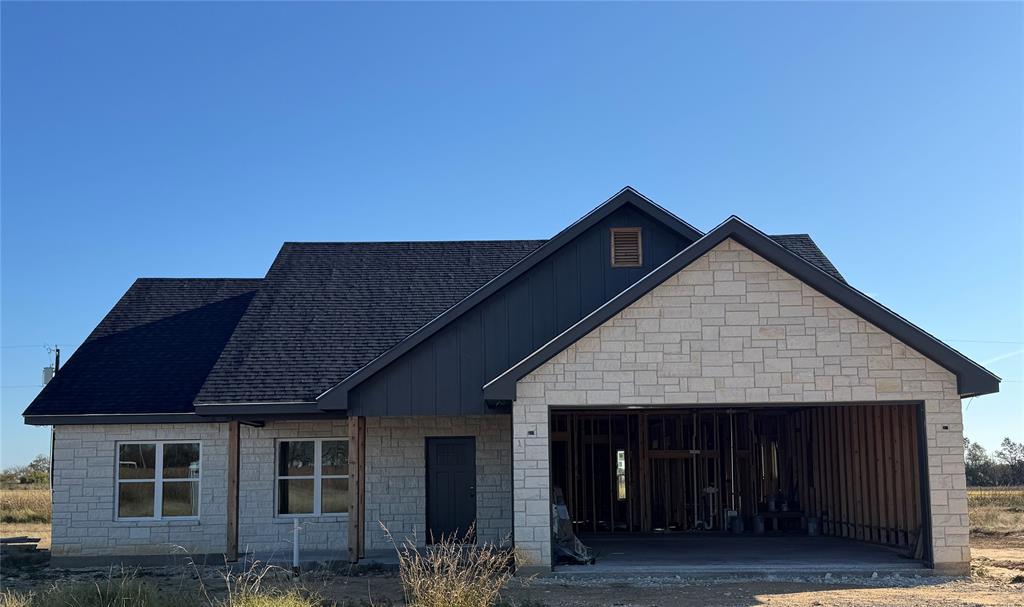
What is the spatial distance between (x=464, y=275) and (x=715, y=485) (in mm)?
7421

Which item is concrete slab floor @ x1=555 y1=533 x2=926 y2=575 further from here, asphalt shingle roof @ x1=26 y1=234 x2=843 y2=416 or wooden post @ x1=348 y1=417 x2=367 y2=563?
asphalt shingle roof @ x1=26 y1=234 x2=843 y2=416

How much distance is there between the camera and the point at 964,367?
1520 centimetres

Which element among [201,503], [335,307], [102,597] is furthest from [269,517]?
[102,597]

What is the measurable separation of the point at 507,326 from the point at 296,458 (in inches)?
210

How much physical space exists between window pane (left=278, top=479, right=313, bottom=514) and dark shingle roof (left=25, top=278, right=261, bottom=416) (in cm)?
241

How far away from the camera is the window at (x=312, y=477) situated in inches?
771

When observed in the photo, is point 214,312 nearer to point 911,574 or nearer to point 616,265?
point 616,265

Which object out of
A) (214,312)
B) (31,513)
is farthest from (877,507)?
(31,513)

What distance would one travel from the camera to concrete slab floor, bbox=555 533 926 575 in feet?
50.6

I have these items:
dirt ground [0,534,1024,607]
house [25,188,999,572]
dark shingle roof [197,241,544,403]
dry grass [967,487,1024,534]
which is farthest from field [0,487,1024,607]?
dry grass [967,487,1024,534]

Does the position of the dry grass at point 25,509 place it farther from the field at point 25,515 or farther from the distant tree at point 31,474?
the distant tree at point 31,474

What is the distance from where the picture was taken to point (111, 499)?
63.8ft

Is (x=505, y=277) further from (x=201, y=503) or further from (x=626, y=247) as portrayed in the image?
(x=201, y=503)

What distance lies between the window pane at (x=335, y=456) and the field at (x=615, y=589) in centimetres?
331
